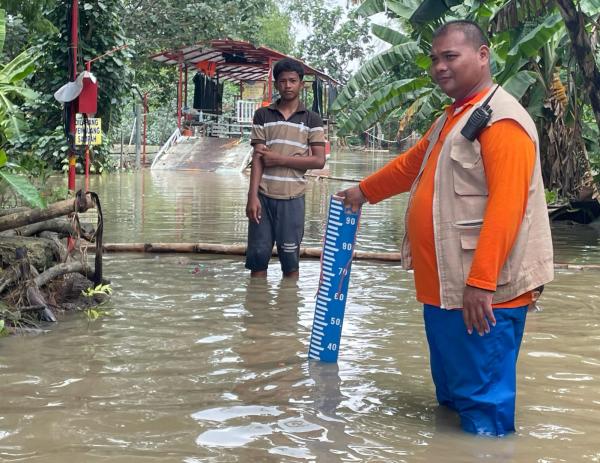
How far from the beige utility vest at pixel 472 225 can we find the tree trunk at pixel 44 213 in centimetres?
325

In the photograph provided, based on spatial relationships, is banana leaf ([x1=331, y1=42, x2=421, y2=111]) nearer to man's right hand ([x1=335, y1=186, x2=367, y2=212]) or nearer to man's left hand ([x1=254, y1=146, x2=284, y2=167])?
man's left hand ([x1=254, y1=146, x2=284, y2=167])

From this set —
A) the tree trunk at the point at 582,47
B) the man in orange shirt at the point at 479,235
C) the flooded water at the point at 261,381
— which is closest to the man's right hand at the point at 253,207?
the flooded water at the point at 261,381

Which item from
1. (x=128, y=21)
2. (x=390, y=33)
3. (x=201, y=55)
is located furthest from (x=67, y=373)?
(x=201, y=55)

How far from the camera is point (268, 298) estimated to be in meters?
6.84

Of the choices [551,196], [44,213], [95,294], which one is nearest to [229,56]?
[551,196]

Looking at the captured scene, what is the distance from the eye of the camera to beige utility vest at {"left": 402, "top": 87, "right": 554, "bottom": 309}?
11.6ft

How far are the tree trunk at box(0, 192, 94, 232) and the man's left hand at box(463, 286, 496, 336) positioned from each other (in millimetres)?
3468

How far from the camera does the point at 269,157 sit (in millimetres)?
6910

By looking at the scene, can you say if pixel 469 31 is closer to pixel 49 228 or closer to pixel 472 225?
pixel 472 225

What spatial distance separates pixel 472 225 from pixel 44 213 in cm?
357

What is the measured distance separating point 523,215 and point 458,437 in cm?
101

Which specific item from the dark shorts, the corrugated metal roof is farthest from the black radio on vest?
the corrugated metal roof

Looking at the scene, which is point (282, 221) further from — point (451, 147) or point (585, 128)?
point (585, 128)

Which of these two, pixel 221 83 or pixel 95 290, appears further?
pixel 221 83
